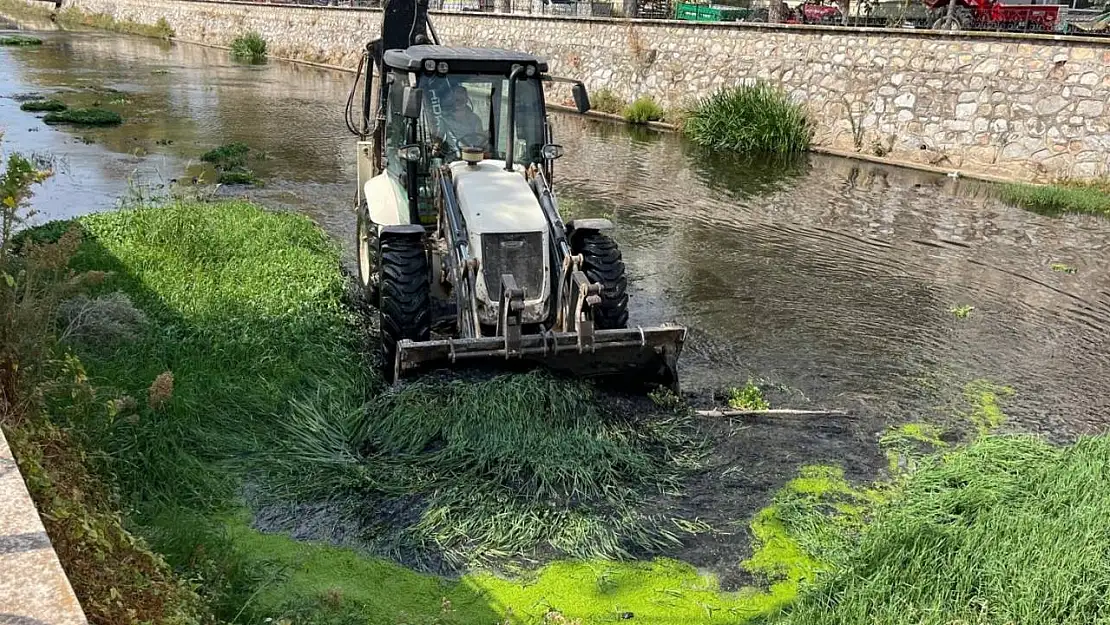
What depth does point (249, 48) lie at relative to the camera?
3544cm

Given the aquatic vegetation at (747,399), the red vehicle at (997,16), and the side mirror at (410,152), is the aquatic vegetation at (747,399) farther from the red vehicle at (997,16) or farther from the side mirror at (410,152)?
the red vehicle at (997,16)

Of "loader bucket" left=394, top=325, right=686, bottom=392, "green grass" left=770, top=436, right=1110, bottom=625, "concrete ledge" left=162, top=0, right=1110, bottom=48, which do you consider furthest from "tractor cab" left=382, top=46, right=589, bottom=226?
"concrete ledge" left=162, top=0, right=1110, bottom=48

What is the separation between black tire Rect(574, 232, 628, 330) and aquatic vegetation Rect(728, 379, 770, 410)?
994 mm

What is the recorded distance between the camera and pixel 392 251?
6586mm

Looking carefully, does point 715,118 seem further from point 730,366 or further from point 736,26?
point 730,366

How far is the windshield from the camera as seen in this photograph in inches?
284

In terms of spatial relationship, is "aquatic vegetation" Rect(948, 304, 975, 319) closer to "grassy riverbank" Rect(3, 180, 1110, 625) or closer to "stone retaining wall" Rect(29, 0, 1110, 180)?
"grassy riverbank" Rect(3, 180, 1110, 625)

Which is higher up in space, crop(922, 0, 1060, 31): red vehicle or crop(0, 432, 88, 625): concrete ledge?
crop(922, 0, 1060, 31): red vehicle

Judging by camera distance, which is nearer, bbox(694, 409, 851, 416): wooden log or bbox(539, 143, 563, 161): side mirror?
bbox(694, 409, 851, 416): wooden log

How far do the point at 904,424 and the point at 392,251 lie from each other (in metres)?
4.01

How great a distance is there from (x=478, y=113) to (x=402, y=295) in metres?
1.81

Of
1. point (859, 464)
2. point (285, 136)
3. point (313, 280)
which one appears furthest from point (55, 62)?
point (859, 464)

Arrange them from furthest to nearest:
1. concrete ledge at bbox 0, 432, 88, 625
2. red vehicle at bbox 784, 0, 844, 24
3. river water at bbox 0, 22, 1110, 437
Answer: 1. red vehicle at bbox 784, 0, 844, 24
2. river water at bbox 0, 22, 1110, 437
3. concrete ledge at bbox 0, 432, 88, 625

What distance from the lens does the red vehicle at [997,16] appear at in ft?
57.9
